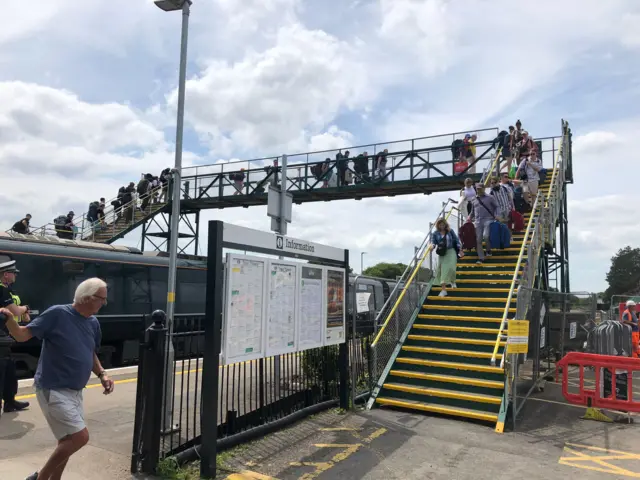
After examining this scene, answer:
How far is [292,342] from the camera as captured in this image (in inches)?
223

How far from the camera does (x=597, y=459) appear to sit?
204 inches

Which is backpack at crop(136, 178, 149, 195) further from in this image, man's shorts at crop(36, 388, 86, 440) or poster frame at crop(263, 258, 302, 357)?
man's shorts at crop(36, 388, 86, 440)

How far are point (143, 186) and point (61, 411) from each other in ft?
65.3

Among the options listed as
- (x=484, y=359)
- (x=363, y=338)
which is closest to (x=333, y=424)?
(x=363, y=338)

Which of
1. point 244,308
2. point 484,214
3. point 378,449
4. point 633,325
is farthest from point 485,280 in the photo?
point 244,308

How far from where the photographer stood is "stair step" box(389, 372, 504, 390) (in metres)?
6.91

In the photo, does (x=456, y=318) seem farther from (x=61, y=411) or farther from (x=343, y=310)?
(x=61, y=411)

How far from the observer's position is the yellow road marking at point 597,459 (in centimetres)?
486

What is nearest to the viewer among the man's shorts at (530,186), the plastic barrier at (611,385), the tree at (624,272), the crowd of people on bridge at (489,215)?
the plastic barrier at (611,385)

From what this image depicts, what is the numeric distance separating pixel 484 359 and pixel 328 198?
14.5 meters

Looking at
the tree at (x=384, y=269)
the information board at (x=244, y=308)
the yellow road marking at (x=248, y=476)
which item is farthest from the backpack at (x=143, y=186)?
the tree at (x=384, y=269)

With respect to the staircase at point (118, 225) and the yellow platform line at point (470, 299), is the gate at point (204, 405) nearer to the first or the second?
the yellow platform line at point (470, 299)

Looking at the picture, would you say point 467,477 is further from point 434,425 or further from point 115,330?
point 115,330

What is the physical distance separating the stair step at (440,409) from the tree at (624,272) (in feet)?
210
